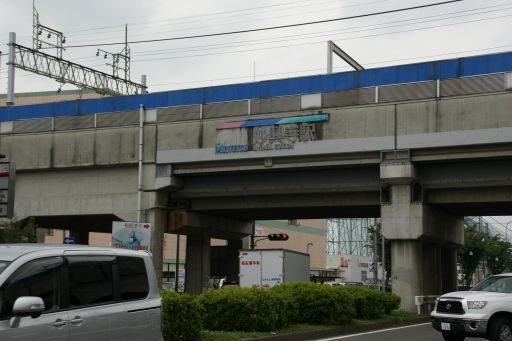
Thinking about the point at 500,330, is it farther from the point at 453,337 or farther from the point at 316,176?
the point at 316,176

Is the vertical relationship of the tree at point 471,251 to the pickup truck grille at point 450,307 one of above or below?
above

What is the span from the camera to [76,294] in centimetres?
724

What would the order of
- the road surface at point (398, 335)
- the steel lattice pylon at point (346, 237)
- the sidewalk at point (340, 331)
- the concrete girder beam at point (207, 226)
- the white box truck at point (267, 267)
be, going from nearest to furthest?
1. the sidewalk at point (340, 331)
2. the road surface at point (398, 335)
3. the white box truck at point (267, 267)
4. the concrete girder beam at point (207, 226)
5. the steel lattice pylon at point (346, 237)

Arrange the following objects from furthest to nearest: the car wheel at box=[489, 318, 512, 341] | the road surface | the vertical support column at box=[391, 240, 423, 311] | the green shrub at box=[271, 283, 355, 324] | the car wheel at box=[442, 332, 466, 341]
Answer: the vertical support column at box=[391, 240, 423, 311] → the green shrub at box=[271, 283, 355, 324] → the road surface → the car wheel at box=[442, 332, 466, 341] → the car wheel at box=[489, 318, 512, 341]

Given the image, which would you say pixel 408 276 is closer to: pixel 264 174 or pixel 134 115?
pixel 264 174

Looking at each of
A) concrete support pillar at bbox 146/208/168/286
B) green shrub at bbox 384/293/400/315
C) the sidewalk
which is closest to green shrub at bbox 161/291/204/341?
the sidewalk

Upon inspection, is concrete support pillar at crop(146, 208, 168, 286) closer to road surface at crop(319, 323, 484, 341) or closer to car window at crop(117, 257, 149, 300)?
road surface at crop(319, 323, 484, 341)

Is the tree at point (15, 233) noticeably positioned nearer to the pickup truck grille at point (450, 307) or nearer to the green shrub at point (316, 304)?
the green shrub at point (316, 304)

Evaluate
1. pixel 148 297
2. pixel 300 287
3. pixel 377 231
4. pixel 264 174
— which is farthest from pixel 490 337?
pixel 377 231

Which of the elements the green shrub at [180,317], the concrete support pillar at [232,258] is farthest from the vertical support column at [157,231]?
the green shrub at [180,317]

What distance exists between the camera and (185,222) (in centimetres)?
3428

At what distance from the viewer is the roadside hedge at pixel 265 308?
12.4 metres

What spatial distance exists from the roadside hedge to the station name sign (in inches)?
347

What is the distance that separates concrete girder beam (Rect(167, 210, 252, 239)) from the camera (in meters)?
34.3
